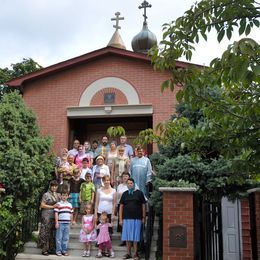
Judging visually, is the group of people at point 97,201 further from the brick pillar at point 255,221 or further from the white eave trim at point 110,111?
the white eave trim at point 110,111

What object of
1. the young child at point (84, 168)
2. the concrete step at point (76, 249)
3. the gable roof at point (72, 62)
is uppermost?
the gable roof at point (72, 62)

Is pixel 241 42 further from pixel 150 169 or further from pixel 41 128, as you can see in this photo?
pixel 41 128

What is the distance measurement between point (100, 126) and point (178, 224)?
24.3ft

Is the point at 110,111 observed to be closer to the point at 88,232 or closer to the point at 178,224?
the point at 88,232

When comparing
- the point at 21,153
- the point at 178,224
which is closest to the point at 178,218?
the point at 178,224

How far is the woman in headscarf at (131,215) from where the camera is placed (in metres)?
7.82

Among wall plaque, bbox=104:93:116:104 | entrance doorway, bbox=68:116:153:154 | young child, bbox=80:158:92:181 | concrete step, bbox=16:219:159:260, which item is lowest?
concrete step, bbox=16:219:159:260

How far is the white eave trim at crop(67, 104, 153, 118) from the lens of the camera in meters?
12.8

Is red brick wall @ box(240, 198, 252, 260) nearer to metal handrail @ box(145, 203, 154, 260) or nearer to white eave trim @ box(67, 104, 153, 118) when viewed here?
metal handrail @ box(145, 203, 154, 260)

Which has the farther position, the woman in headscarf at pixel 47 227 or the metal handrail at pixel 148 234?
the woman in headscarf at pixel 47 227

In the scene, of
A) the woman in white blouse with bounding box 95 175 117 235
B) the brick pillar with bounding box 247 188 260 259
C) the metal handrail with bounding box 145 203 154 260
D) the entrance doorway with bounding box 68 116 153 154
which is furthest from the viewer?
the entrance doorway with bounding box 68 116 153 154

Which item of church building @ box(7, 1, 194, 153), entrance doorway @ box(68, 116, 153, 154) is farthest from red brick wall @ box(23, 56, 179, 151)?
entrance doorway @ box(68, 116, 153, 154)

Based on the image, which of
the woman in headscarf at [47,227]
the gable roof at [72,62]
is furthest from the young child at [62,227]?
the gable roof at [72,62]

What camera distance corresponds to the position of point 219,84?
12.7 feet
